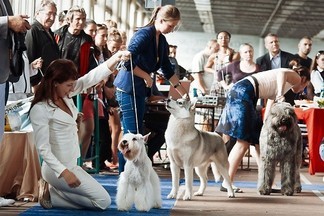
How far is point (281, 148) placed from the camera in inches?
256

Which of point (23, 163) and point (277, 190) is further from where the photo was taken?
point (277, 190)

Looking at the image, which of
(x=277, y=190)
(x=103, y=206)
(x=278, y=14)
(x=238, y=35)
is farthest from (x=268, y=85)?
(x=238, y=35)

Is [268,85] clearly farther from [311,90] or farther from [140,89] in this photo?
[311,90]

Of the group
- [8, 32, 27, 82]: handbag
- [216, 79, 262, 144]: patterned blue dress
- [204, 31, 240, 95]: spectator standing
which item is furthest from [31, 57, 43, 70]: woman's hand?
[204, 31, 240, 95]: spectator standing

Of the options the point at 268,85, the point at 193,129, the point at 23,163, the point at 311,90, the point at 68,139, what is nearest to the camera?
the point at 68,139

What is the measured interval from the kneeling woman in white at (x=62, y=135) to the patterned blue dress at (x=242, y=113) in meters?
2.00

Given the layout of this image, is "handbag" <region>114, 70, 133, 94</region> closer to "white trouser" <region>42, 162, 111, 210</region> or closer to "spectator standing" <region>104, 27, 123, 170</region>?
"white trouser" <region>42, 162, 111, 210</region>

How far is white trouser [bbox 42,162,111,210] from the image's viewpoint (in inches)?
196

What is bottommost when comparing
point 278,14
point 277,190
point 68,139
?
point 277,190

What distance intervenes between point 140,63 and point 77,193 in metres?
1.22

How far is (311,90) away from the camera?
10.2 meters

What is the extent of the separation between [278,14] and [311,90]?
20.3m

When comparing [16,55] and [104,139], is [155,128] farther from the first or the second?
[16,55]

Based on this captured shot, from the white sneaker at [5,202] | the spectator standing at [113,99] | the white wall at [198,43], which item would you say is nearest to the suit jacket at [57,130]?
the white sneaker at [5,202]
